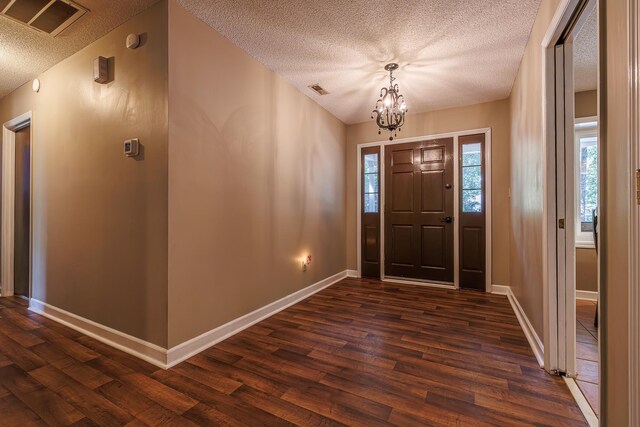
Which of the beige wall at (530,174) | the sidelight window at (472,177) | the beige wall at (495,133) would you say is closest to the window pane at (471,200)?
the sidelight window at (472,177)

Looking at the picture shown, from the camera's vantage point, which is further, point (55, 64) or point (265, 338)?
point (55, 64)

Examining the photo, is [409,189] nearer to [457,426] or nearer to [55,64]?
[457,426]

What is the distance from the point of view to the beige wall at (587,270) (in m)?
3.52

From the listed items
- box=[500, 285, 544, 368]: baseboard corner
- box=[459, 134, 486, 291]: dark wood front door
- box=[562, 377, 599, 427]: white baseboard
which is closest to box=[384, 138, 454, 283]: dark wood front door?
box=[459, 134, 486, 291]: dark wood front door

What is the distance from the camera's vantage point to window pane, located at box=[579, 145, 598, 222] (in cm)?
369

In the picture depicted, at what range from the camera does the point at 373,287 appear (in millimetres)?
4125

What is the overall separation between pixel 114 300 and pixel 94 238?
59 centimetres

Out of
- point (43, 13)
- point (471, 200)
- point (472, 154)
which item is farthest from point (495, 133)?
point (43, 13)

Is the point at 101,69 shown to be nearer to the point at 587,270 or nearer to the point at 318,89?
the point at 318,89

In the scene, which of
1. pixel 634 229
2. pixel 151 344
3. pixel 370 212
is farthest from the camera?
pixel 370 212

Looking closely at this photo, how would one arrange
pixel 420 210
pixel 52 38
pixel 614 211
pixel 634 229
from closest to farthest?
pixel 634 229 → pixel 614 211 → pixel 52 38 → pixel 420 210

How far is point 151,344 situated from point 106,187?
1338mm

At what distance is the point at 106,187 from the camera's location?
93.4 inches

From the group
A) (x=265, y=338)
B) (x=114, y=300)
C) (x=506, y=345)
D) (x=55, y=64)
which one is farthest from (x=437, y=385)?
(x=55, y=64)
